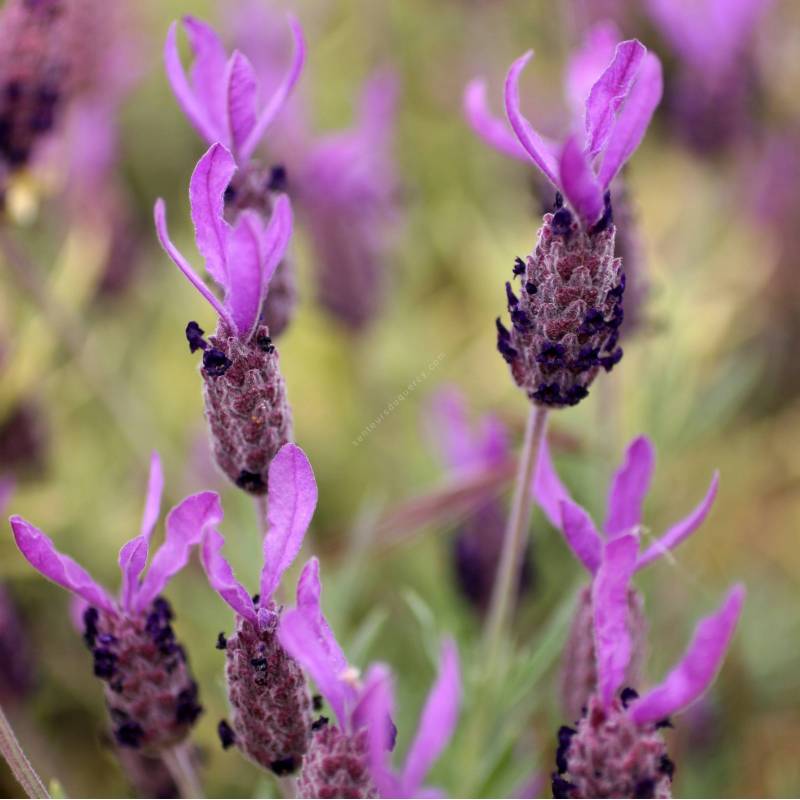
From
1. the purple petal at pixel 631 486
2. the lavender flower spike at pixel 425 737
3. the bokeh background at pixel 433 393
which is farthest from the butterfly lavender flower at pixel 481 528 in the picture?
the lavender flower spike at pixel 425 737

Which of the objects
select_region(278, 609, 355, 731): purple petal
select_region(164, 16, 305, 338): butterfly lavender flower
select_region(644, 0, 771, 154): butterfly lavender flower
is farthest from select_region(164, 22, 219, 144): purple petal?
select_region(644, 0, 771, 154): butterfly lavender flower

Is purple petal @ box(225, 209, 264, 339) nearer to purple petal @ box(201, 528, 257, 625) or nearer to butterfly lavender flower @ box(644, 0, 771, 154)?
purple petal @ box(201, 528, 257, 625)

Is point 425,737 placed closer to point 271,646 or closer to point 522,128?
point 271,646

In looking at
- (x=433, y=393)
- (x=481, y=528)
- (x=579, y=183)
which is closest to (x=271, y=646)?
(x=579, y=183)

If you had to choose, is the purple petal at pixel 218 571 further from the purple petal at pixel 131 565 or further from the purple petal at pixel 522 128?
the purple petal at pixel 522 128

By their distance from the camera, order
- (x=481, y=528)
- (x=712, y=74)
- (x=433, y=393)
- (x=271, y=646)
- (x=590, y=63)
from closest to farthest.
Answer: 1. (x=271, y=646)
2. (x=590, y=63)
3. (x=481, y=528)
4. (x=712, y=74)
5. (x=433, y=393)

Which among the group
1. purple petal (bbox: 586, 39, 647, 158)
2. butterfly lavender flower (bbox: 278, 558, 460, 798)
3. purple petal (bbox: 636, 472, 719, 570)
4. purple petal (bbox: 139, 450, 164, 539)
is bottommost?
butterfly lavender flower (bbox: 278, 558, 460, 798)
